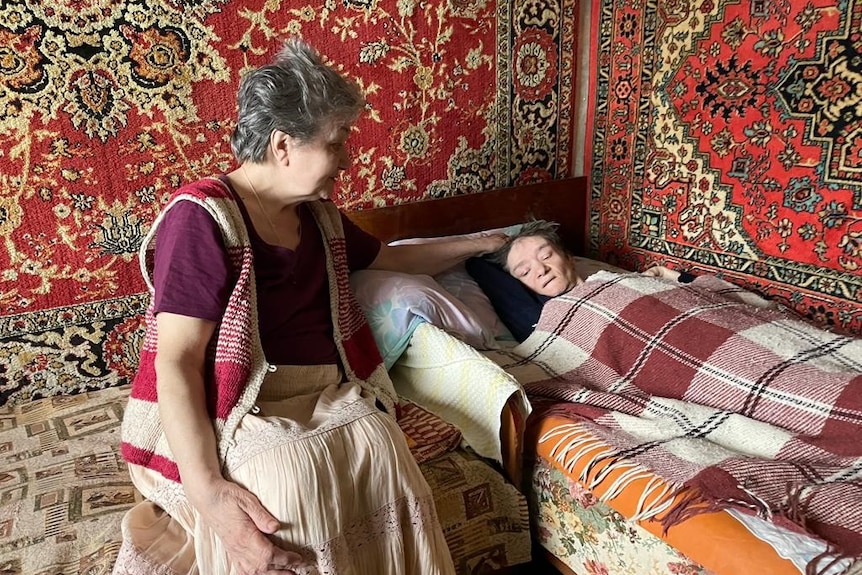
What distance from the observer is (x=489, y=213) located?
239cm

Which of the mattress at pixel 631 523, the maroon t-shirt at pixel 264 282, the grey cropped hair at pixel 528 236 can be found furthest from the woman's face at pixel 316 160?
the grey cropped hair at pixel 528 236

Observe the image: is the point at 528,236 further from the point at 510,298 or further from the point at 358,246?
the point at 358,246

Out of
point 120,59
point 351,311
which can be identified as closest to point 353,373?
point 351,311

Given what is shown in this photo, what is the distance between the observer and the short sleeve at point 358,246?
5.84 feet

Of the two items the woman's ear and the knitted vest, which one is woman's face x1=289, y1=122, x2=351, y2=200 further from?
the knitted vest

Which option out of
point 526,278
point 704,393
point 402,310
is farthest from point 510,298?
point 704,393

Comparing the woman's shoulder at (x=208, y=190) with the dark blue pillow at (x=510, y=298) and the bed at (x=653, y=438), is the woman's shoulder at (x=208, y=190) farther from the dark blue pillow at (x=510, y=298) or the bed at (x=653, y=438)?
the dark blue pillow at (x=510, y=298)

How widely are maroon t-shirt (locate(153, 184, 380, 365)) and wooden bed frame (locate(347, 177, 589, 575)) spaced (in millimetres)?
651

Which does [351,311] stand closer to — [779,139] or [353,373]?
[353,373]

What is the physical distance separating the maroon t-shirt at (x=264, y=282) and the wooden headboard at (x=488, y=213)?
2.16ft

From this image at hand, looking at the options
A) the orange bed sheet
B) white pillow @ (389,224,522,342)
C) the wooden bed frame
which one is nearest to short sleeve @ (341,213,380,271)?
white pillow @ (389,224,522,342)

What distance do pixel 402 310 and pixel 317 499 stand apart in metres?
0.71

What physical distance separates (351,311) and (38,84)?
1.05m

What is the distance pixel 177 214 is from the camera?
1271 mm
